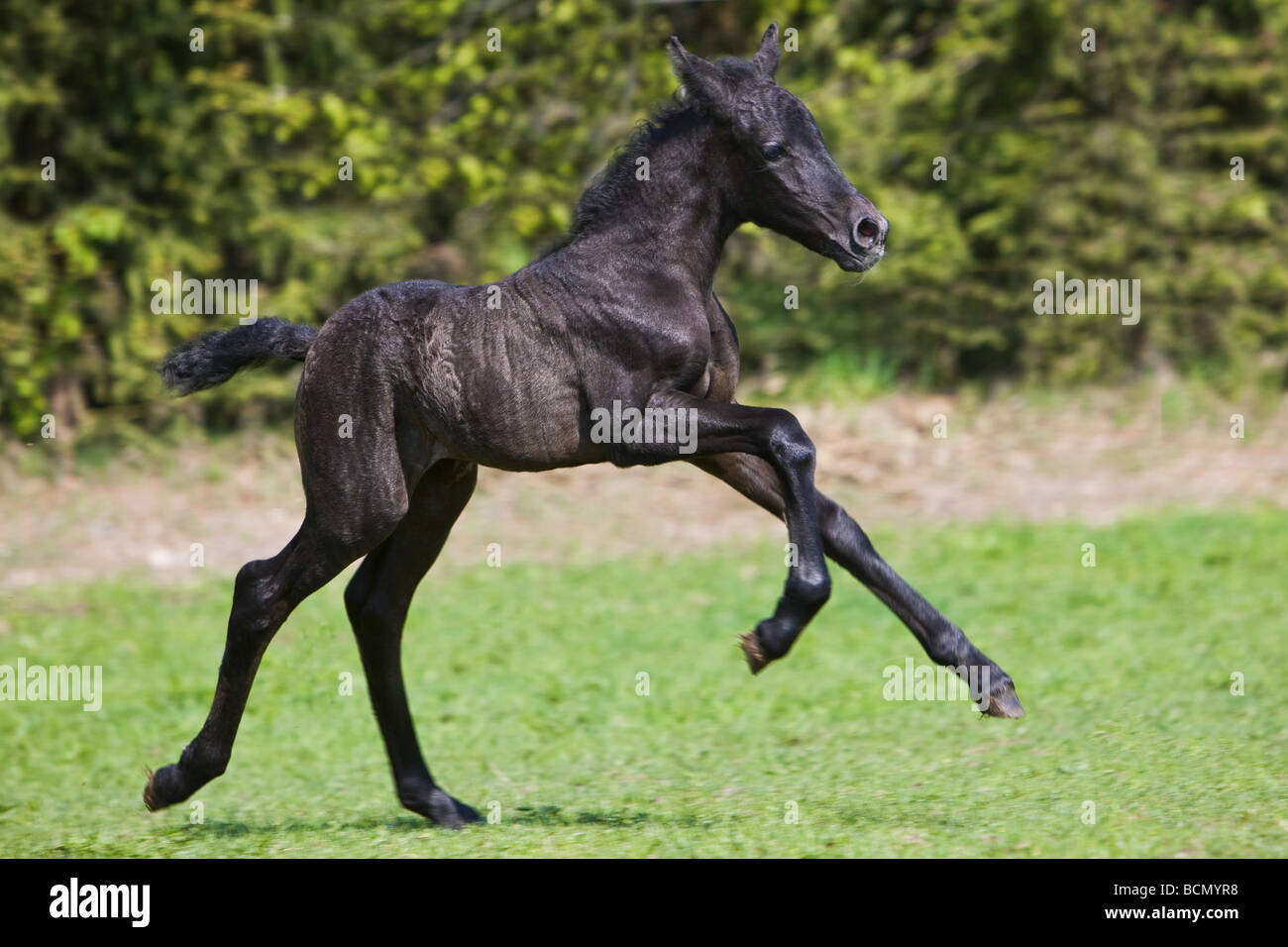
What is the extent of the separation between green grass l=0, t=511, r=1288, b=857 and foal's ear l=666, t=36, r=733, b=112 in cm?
252

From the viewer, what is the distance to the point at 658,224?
538cm

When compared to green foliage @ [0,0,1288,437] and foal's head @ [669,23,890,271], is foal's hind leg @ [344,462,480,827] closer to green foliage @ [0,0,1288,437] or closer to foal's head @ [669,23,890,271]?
foal's head @ [669,23,890,271]

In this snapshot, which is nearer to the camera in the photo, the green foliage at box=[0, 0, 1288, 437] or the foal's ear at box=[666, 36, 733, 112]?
the foal's ear at box=[666, 36, 733, 112]

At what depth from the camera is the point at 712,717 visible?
868 centimetres

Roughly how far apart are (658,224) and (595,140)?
919cm

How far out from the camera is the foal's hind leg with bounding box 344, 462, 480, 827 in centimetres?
584

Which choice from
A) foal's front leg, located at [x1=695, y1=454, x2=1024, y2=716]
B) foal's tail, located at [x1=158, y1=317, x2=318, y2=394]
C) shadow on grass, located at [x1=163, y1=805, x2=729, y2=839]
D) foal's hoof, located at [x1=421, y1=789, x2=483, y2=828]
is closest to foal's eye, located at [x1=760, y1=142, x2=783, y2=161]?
foal's front leg, located at [x1=695, y1=454, x2=1024, y2=716]

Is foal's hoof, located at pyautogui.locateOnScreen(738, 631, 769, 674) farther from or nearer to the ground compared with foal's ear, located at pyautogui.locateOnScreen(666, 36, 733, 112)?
nearer to the ground

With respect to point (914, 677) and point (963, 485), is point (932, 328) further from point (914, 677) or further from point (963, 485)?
point (914, 677)

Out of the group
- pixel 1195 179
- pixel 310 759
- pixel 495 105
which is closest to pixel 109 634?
pixel 310 759

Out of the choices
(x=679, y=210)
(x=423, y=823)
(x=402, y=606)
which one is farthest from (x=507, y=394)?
(x=423, y=823)

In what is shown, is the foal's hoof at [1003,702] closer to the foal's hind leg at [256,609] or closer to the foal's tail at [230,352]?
the foal's hind leg at [256,609]

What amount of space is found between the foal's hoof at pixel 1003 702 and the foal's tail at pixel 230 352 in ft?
8.97

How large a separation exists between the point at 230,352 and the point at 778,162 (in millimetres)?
2166
